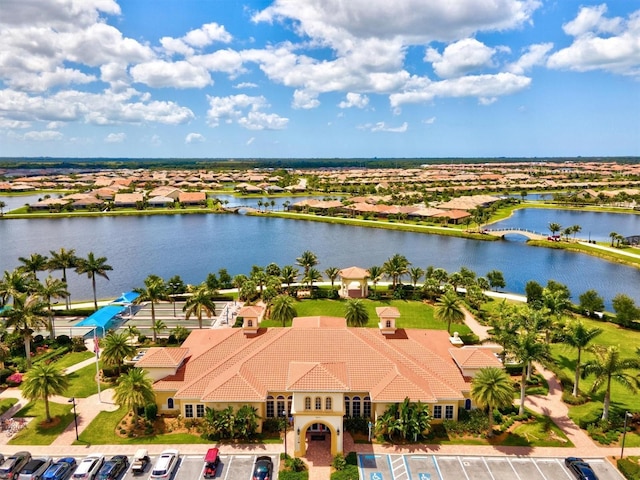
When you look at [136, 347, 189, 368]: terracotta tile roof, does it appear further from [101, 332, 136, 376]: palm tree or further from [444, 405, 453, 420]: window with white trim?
[444, 405, 453, 420]: window with white trim

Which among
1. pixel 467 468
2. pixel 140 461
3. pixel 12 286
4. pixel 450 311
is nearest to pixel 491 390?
pixel 467 468

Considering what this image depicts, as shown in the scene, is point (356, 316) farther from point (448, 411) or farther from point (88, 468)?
point (88, 468)

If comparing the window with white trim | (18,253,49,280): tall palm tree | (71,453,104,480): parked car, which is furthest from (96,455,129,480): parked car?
(18,253,49,280): tall palm tree

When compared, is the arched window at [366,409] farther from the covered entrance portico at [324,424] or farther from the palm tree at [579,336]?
the palm tree at [579,336]

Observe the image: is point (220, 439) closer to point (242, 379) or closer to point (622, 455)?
point (242, 379)

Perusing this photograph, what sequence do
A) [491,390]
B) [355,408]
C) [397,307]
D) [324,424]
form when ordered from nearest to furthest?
[324,424], [491,390], [355,408], [397,307]
